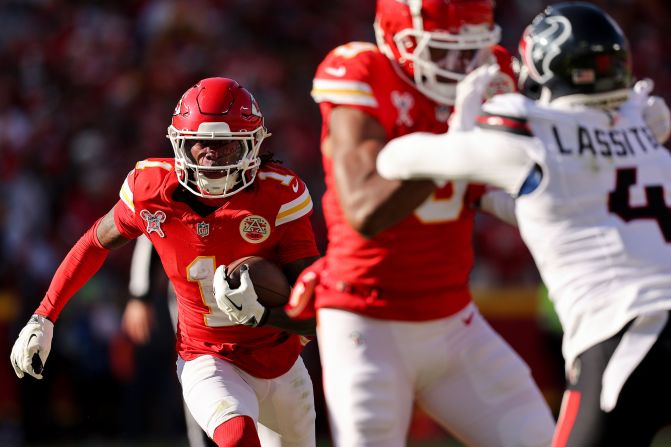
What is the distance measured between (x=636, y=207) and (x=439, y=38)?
674 mm

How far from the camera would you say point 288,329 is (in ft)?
12.6

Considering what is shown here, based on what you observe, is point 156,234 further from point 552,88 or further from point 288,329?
point 552,88

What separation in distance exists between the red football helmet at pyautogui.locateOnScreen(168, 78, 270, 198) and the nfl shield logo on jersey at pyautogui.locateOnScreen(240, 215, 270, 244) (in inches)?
4.5

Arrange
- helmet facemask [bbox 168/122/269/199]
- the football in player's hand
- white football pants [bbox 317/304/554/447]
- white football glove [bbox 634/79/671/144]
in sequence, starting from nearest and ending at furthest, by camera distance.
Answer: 1. white football pants [bbox 317/304/554/447]
2. white football glove [bbox 634/79/671/144]
3. the football in player's hand
4. helmet facemask [bbox 168/122/269/199]

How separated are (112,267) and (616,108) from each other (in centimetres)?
571

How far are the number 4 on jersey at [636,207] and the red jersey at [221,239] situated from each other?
1418mm

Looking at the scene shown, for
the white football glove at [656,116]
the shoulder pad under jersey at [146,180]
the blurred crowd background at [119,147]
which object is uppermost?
the white football glove at [656,116]

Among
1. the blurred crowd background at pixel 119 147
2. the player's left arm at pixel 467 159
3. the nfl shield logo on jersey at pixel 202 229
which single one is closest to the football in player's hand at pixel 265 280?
the nfl shield logo on jersey at pixel 202 229

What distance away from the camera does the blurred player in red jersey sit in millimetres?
3029

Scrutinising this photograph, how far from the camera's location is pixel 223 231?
404 cm

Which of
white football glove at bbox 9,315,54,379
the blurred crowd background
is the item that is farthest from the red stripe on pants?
the blurred crowd background

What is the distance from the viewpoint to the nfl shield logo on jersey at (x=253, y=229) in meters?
4.04

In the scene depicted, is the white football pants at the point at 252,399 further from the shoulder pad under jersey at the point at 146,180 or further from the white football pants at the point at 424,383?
the white football pants at the point at 424,383

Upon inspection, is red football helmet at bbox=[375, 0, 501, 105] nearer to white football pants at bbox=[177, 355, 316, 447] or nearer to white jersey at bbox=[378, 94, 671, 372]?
white jersey at bbox=[378, 94, 671, 372]
